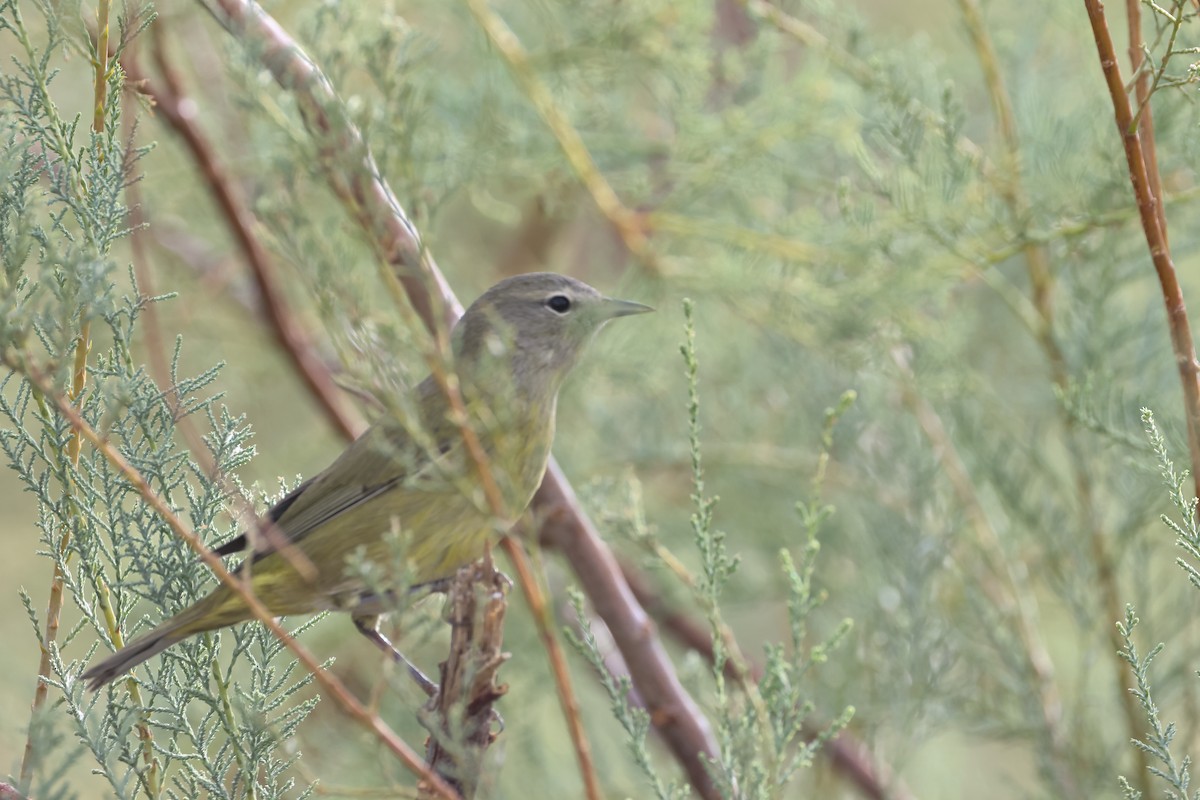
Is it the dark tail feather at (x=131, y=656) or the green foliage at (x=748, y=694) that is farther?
the dark tail feather at (x=131, y=656)

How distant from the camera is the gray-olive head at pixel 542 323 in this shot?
143 inches

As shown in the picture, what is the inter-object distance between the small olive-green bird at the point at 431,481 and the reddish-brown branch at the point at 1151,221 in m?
1.28

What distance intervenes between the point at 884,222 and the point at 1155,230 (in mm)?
1706

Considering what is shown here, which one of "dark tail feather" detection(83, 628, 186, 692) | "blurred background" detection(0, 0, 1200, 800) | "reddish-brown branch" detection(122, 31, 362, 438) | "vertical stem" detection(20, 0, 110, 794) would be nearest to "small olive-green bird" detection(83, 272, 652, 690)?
"dark tail feather" detection(83, 628, 186, 692)

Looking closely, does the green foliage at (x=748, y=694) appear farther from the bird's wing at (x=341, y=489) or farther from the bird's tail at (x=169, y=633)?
the bird's wing at (x=341, y=489)

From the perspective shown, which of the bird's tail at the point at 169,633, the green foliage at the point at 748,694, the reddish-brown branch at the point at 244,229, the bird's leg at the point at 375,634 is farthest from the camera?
the reddish-brown branch at the point at 244,229

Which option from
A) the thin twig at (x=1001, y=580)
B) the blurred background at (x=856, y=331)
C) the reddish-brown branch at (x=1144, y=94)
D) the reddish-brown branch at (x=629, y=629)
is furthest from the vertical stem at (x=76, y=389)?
the thin twig at (x=1001, y=580)

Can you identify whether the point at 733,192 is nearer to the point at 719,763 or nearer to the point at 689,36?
the point at 689,36

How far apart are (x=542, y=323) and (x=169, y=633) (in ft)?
5.19

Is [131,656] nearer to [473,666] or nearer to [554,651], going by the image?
[473,666]

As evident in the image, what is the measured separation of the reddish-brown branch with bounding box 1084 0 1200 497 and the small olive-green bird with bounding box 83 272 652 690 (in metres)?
1.28

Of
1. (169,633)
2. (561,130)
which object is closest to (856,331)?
(561,130)

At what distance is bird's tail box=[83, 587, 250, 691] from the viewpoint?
95.5 inches

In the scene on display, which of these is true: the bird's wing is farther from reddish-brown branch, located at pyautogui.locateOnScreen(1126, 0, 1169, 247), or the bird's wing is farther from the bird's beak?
reddish-brown branch, located at pyautogui.locateOnScreen(1126, 0, 1169, 247)
